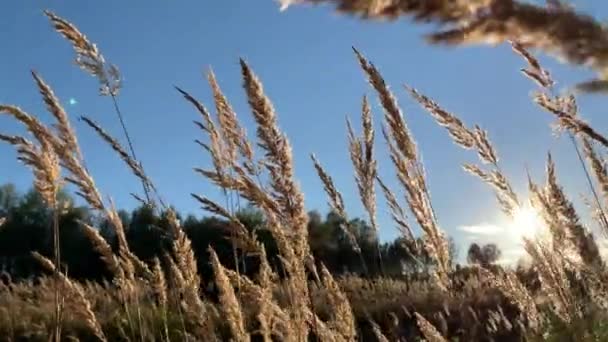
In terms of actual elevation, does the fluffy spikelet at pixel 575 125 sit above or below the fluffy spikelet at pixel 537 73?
below

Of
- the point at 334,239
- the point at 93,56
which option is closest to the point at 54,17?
the point at 93,56

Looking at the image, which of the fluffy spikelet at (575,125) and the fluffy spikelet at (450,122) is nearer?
the fluffy spikelet at (575,125)

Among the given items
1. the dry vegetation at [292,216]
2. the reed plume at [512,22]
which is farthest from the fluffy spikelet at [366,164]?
the reed plume at [512,22]

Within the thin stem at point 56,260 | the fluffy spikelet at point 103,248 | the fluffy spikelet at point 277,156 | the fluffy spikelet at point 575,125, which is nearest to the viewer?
the fluffy spikelet at point 575,125

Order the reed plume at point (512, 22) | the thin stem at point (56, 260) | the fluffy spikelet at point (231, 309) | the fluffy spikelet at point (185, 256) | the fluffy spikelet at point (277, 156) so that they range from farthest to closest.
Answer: the fluffy spikelet at point (185, 256), the thin stem at point (56, 260), the fluffy spikelet at point (231, 309), the fluffy spikelet at point (277, 156), the reed plume at point (512, 22)

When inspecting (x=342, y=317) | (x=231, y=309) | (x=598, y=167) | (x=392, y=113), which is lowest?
(x=342, y=317)

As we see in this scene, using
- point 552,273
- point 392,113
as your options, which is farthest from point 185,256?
point 552,273

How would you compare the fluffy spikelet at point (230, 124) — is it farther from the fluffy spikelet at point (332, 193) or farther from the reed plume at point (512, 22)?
the reed plume at point (512, 22)

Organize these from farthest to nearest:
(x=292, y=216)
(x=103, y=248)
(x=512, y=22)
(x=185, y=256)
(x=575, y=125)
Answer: (x=103, y=248) < (x=185, y=256) < (x=292, y=216) < (x=575, y=125) < (x=512, y=22)

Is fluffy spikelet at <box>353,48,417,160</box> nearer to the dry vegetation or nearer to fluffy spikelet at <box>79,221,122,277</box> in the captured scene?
the dry vegetation

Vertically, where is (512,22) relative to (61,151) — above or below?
below

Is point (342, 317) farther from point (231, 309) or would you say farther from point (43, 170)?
point (43, 170)

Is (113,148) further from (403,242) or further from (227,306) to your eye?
(403,242)

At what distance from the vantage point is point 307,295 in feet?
7.89
